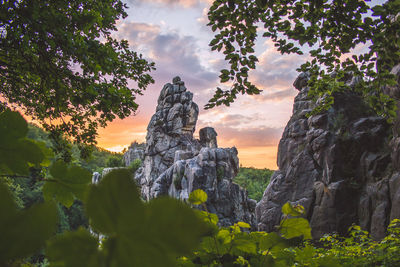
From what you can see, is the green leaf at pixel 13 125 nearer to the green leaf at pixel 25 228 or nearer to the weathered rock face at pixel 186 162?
the green leaf at pixel 25 228

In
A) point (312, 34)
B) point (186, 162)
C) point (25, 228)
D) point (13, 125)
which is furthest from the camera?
point (186, 162)

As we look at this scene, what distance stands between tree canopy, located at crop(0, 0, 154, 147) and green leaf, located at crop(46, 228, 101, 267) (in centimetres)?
316

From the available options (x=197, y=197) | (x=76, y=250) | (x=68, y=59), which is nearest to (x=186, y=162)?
(x=68, y=59)

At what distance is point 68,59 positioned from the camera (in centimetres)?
376

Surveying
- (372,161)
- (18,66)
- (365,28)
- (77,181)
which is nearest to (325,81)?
(365,28)

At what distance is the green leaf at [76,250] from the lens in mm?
237

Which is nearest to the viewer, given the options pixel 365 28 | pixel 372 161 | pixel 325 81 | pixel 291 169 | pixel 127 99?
pixel 365 28

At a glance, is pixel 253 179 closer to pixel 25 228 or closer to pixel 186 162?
pixel 186 162

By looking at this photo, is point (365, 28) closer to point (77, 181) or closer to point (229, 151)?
point (77, 181)

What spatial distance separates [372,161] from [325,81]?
14.0 meters

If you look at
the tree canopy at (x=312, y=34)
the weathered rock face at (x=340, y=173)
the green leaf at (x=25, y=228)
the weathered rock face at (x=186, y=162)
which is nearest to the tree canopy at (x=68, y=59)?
the tree canopy at (x=312, y=34)

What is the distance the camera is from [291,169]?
57.5ft

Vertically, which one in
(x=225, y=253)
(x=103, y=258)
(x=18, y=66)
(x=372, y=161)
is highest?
(x=18, y=66)

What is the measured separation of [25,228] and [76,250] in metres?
0.06
